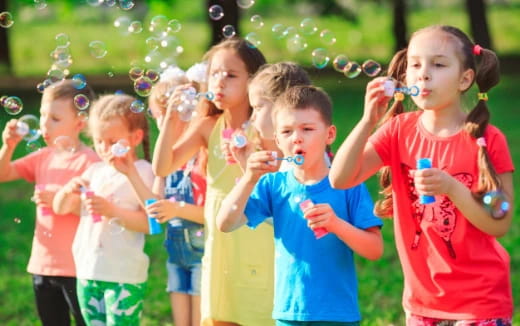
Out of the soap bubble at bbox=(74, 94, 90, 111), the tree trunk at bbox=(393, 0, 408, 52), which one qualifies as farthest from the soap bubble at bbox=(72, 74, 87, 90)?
the tree trunk at bbox=(393, 0, 408, 52)

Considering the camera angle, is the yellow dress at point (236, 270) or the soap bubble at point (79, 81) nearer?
the yellow dress at point (236, 270)

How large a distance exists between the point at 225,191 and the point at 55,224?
3.41 feet

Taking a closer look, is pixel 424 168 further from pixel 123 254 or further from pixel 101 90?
pixel 101 90

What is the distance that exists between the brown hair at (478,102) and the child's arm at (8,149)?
1.81 m

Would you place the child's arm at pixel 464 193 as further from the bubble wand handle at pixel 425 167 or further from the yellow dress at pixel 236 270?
the yellow dress at pixel 236 270

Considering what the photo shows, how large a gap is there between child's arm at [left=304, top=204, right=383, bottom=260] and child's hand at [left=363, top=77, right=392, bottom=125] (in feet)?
1.14

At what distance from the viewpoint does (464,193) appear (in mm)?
3275

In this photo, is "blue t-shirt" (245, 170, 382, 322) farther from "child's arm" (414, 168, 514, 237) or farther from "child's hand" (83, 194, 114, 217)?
"child's hand" (83, 194, 114, 217)

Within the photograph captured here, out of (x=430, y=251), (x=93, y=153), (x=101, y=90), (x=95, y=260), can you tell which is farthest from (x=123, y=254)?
(x=101, y=90)

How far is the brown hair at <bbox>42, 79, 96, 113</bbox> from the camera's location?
489 cm

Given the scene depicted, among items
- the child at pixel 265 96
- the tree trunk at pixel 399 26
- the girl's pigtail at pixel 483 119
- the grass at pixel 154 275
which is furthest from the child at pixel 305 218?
the tree trunk at pixel 399 26

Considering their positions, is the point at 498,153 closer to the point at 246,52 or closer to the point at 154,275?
the point at 246,52

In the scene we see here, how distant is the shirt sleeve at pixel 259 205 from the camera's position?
12.1 ft

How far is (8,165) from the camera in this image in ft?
16.5
